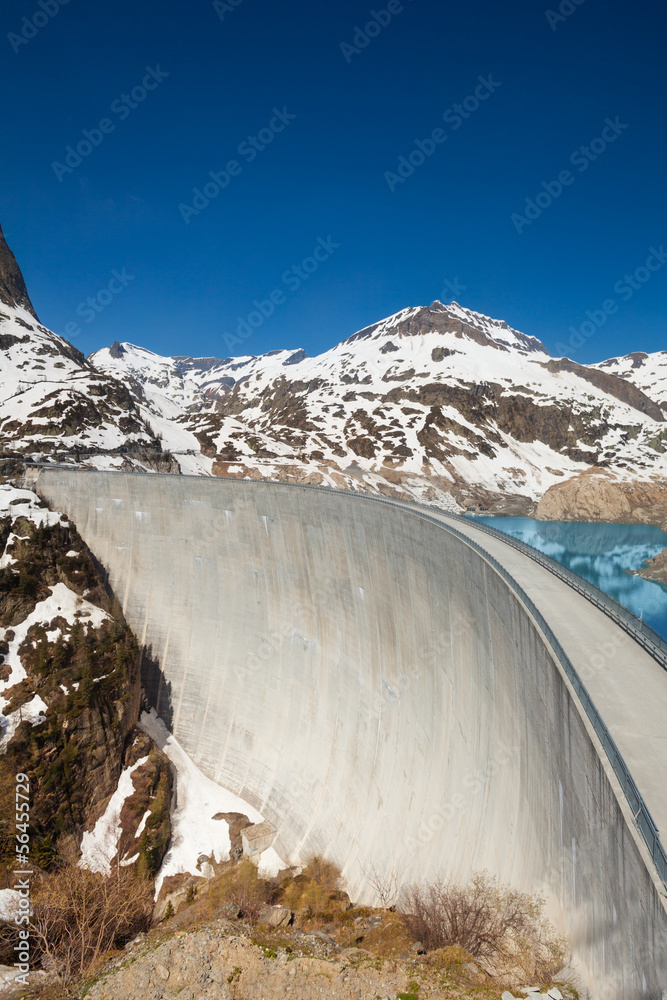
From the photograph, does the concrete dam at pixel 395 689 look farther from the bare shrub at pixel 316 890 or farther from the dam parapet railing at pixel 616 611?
the bare shrub at pixel 316 890

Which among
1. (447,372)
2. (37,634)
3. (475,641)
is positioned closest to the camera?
(475,641)

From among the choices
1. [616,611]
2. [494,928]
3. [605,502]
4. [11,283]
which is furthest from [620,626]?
[11,283]

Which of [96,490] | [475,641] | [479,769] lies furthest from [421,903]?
[96,490]

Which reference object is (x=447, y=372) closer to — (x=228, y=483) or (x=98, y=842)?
(x=228, y=483)

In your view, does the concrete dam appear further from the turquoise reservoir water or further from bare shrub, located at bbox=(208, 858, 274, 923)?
the turquoise reservoir water

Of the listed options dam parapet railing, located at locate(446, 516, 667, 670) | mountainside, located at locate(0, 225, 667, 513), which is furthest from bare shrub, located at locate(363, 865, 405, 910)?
mountainside, located at locate(0, 225, 667, 513)

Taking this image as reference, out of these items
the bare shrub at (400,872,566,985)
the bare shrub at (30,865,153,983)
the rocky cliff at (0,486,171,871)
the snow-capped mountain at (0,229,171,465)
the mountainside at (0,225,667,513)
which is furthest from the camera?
the mountainside at (0,225,667,513)

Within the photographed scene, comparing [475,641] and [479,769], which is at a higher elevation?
[475,641]
